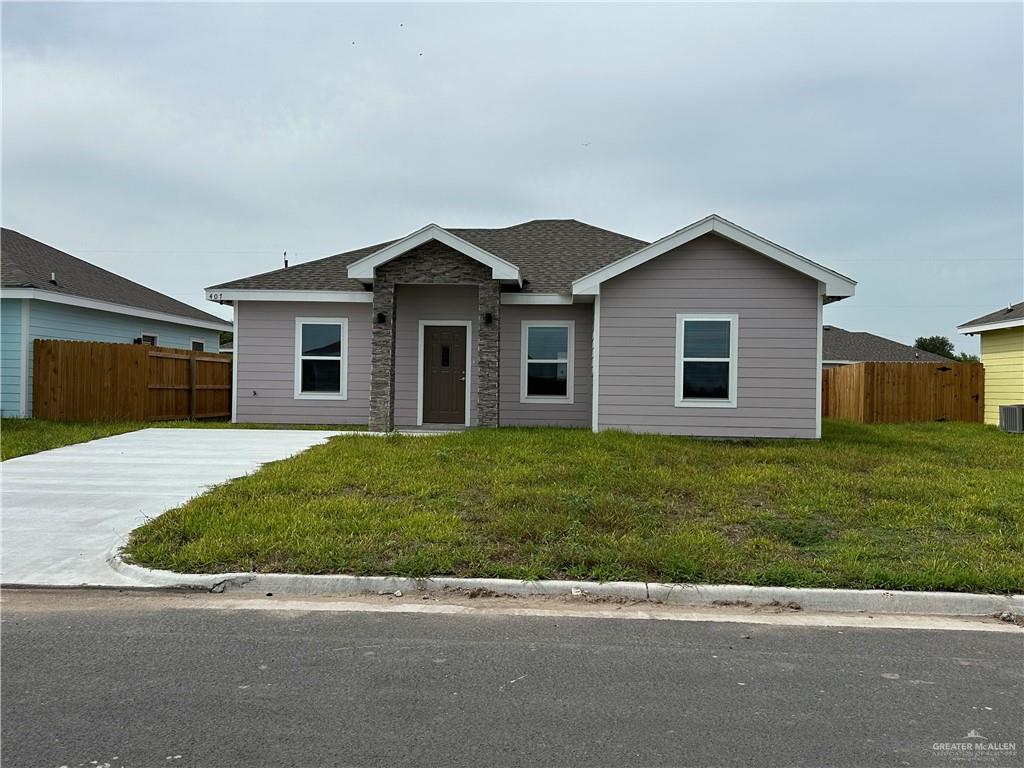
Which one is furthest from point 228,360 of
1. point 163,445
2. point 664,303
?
point 664,303

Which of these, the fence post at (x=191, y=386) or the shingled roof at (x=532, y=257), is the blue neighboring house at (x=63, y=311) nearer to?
the fence post at (x=191, y=386)

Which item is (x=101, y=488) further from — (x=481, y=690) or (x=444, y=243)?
(x=444, y=243)

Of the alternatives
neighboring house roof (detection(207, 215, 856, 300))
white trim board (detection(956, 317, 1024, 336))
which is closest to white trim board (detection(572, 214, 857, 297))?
neighboring house roof (detection(207, 215, 856, 300))

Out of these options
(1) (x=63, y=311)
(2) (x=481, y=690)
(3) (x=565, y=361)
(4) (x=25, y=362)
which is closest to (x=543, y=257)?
(3) (x=565, y=361)

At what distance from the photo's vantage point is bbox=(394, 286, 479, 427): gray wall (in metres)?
15.9

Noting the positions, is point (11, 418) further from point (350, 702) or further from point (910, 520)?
point (910, 520)

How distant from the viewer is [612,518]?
7.25 metres

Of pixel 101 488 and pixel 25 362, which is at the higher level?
pixel 25 362

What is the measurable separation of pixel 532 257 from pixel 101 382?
33.9 ft

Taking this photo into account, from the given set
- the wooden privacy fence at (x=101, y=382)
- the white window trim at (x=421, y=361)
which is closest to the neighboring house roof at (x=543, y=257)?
the white window trim at (x=421, y=361)

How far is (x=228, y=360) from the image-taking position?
70.9ft

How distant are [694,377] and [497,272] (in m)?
4.25

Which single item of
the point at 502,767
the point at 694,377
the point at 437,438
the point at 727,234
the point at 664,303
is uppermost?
the point at 727,234

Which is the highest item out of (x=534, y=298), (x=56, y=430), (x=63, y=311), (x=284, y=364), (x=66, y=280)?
(x=66, y=280)
